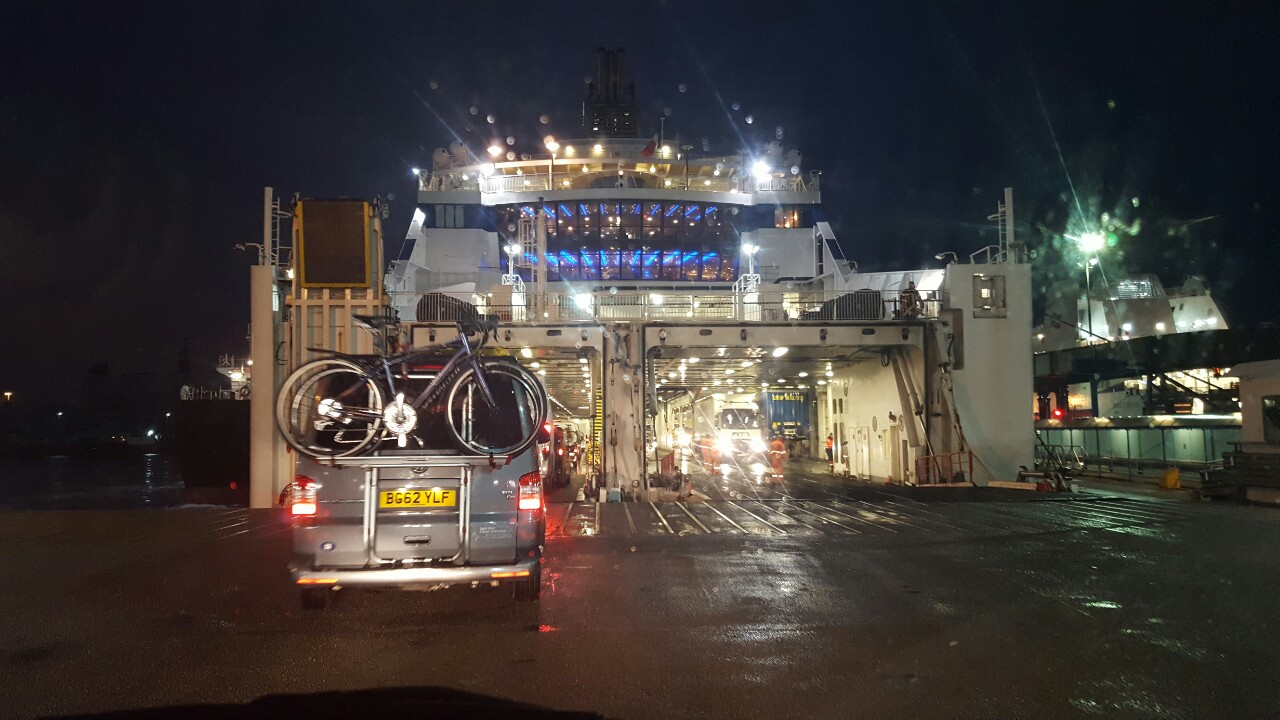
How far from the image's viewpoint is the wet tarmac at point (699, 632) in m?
5.00

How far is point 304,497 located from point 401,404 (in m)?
1.06

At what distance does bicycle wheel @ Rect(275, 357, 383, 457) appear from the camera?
6.95 m

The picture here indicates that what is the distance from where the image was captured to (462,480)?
22.7ft

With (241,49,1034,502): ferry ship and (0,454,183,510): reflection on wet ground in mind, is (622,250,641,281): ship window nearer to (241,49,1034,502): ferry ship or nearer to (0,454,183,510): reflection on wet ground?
(241,49,1034,502): ferry ship

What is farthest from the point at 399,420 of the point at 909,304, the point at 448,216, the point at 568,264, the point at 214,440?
the point at 448,216

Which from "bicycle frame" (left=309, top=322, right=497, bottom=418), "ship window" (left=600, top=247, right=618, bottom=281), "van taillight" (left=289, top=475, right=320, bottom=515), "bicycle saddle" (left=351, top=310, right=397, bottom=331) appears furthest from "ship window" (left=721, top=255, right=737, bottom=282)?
"van taillight" (left=289, top=475, right=320, bottom=515)

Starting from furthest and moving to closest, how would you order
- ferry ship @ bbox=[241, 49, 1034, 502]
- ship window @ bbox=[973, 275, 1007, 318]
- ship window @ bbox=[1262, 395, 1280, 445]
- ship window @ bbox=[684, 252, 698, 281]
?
ship window @ bbox=[684, 252, 698, 281] → ship window @ bbox=[973, 275, 1007, 318] → ferry ship @ bbox=[241, 49, 1034, 502] → ship window @ bbox=[1262, 395, 1280, 445]

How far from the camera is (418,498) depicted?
22.6 feet

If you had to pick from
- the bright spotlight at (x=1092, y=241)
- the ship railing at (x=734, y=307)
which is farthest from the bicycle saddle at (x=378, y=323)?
the bright spotlight at (x=1092, y=241)

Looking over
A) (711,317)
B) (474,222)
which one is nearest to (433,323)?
(711,317)

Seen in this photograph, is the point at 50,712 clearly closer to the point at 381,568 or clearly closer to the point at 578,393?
the point at 381,568

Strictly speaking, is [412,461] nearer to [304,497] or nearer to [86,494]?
[304,497]

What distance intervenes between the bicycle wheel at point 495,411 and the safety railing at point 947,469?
1793cm

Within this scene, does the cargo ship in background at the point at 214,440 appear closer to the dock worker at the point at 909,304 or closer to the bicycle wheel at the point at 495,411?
the dock worker at the point at 909,304
